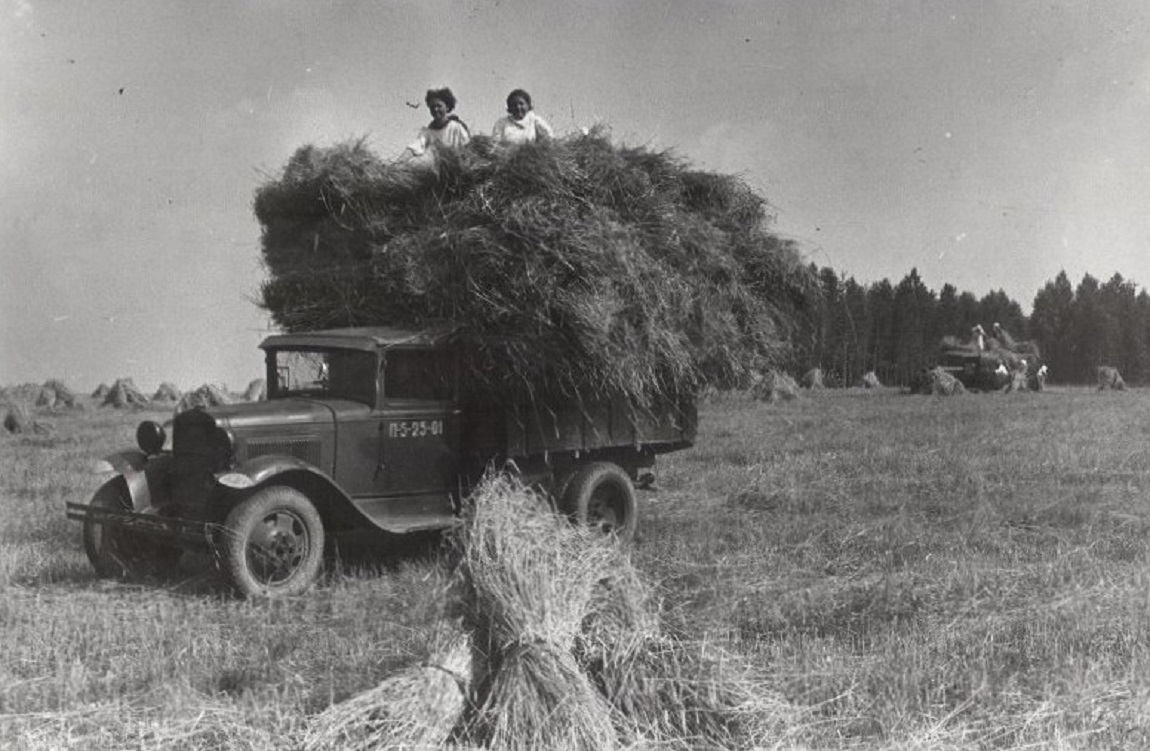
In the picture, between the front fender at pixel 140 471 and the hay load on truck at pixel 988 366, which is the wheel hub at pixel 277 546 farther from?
the hay load on truck at pixel 988 366

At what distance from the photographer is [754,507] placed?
10242 millimetres

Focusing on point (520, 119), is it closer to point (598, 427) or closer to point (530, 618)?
point (598, 427)

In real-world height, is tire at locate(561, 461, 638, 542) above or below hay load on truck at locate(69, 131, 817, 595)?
below

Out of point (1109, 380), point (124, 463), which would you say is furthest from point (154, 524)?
point (1109, 380)

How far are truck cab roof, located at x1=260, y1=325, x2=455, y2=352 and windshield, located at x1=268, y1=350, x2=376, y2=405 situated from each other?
0.09m

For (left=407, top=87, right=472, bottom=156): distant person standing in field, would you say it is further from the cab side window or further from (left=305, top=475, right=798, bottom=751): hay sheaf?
(left=305, top=475, right=798, bottom=751): hay sheaf

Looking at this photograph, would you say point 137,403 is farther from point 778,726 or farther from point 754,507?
point 778,726

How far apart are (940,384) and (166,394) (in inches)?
980

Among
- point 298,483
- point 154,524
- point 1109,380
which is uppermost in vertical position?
point 1109,380

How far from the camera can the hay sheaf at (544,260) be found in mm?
7828

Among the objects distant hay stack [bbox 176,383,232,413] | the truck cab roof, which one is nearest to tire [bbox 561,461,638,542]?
the truck cab roof

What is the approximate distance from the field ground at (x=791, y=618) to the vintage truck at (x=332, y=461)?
36 cm

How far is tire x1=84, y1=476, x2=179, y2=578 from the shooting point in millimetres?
7641

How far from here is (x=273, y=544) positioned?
694 cm
